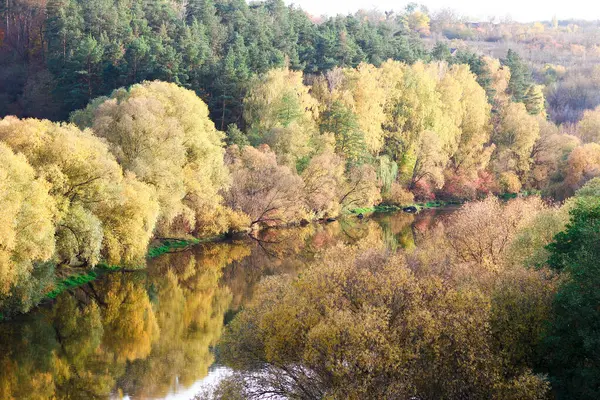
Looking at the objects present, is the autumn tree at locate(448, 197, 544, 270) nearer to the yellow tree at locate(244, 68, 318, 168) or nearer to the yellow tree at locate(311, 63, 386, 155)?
the yellow tree at locate(244, 68, 318, 168)

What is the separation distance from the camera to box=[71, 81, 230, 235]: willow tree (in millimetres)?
49156

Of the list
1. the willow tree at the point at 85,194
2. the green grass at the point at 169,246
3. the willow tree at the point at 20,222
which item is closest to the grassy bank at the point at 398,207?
the green grass at the point at 169,246

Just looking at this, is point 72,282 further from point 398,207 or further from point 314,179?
point 398,207

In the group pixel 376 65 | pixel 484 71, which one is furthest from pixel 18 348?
pixel 484 71

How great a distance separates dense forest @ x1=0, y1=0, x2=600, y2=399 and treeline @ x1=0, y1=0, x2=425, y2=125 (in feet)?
1.08

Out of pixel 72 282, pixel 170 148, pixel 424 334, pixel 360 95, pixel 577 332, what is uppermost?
pixel 577 332

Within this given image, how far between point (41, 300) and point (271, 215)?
31.2m

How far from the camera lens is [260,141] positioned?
70.3 m

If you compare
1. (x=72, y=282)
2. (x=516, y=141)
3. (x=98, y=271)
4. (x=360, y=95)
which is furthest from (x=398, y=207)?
(x=72, y=282)

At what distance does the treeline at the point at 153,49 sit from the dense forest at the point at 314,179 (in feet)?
1.08

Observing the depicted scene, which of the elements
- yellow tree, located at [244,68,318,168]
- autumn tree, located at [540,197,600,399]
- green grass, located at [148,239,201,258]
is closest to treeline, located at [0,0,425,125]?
yellow tree, located at [244,68,318,168]

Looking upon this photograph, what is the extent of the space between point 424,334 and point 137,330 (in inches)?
714

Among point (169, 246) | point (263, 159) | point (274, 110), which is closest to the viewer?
point (169, 246)

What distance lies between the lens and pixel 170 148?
50.9m
